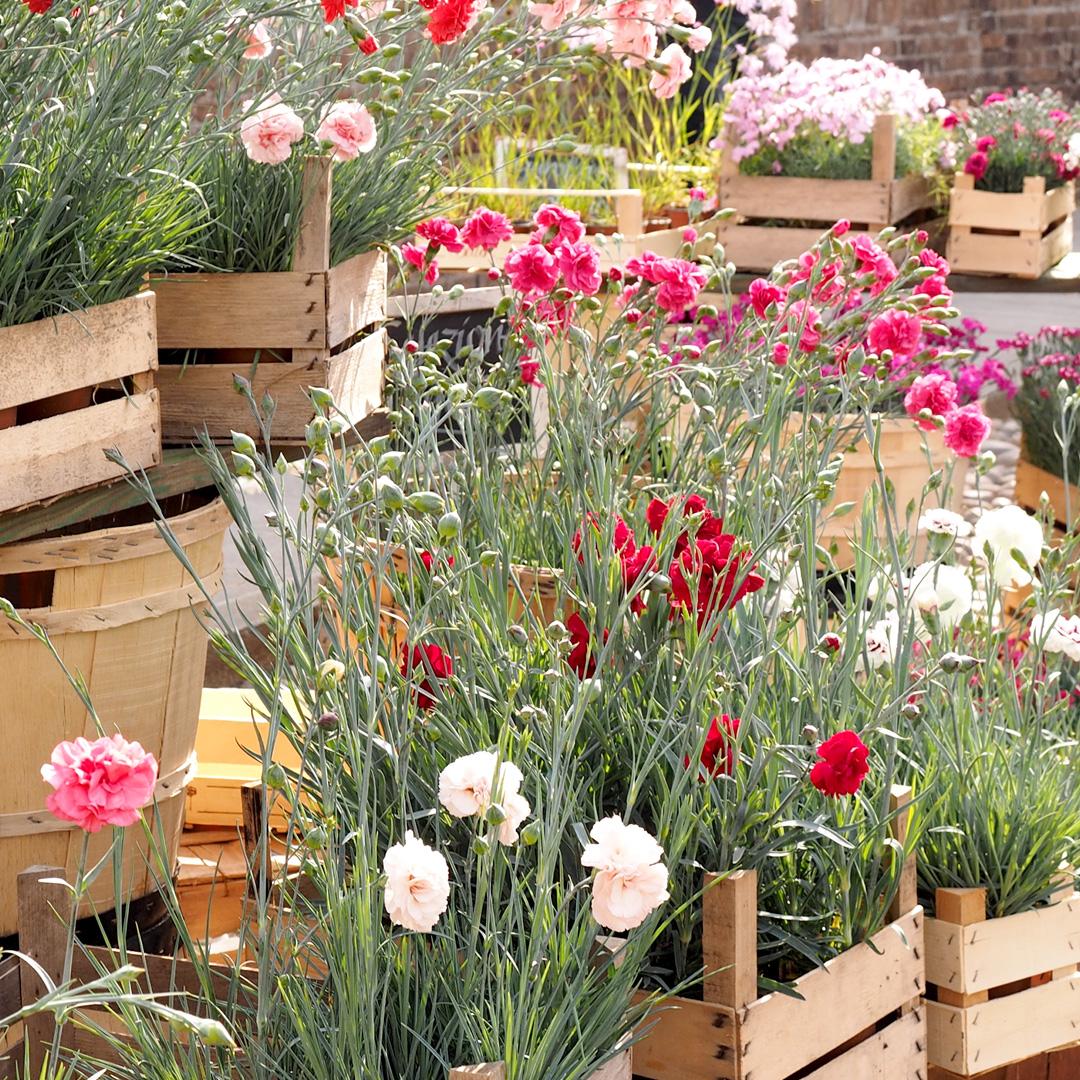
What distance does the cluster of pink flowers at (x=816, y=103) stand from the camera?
16.8 ft

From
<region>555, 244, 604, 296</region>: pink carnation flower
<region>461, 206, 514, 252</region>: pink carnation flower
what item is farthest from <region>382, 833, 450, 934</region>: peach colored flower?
<region>461, 206, 514, 252</region>: pink carnation flower

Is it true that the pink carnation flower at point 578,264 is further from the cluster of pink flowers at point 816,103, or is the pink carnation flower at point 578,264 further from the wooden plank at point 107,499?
the cluster of pink flowers at point 816,103

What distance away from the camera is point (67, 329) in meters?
1.72

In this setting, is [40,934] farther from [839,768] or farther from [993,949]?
[993,949]

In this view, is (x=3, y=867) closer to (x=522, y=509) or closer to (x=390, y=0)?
(x=522, y=509)

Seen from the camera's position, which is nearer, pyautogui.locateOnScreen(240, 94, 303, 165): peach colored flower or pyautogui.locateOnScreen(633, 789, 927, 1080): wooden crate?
pyautogui.locateOnScreen(633, 789, 927, 1080): wooden crate

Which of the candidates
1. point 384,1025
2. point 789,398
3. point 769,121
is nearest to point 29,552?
point 384,1025

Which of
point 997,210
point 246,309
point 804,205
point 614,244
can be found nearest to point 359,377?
point 246,309

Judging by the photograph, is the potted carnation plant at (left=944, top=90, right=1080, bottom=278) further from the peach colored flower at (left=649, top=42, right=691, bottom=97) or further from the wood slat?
the wood slat

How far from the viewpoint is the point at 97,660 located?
1.82 m

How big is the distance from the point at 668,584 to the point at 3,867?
36.5 inches

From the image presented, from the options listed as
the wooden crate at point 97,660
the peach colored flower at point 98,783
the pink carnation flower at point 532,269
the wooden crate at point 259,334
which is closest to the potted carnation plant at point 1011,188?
the pink carnation flower at point 532,269

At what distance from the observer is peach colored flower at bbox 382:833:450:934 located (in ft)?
3.63

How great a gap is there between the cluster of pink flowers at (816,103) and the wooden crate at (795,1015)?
12.7ft
